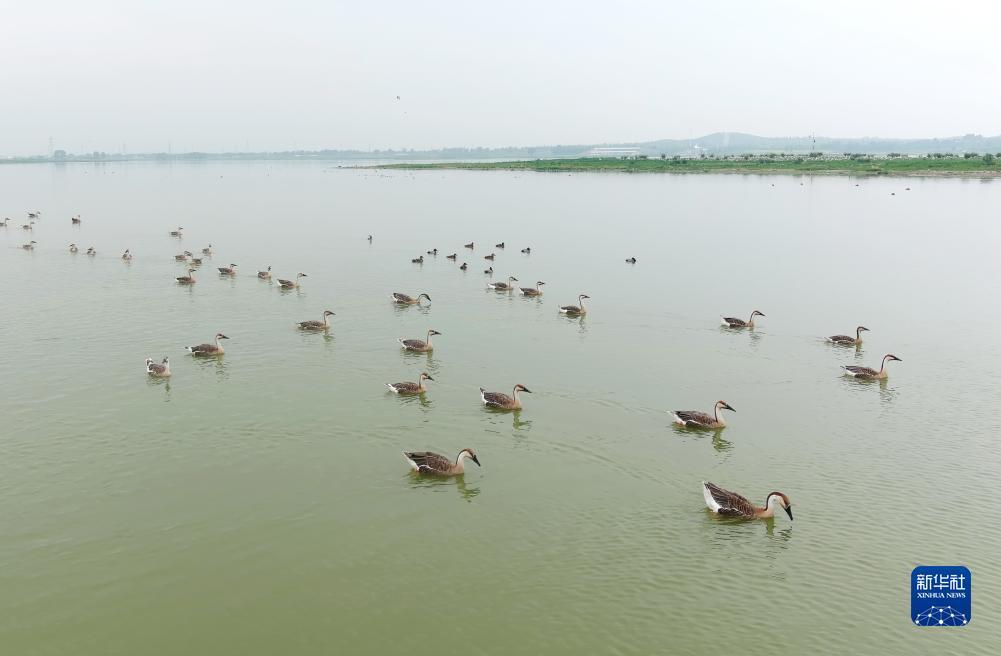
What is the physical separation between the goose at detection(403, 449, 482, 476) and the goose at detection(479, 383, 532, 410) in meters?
3.64

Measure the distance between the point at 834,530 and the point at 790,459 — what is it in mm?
3257

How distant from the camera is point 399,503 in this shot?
15117mm

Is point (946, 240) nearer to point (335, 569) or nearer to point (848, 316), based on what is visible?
point (848, 316)

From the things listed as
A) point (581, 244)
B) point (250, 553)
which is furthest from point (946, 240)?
point (250, 553)

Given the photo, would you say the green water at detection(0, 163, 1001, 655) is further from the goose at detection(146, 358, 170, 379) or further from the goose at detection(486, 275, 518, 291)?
the goose at detection(486, 275, 518, 291)

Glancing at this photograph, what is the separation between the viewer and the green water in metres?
11.5

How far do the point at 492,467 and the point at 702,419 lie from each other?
18.7ft

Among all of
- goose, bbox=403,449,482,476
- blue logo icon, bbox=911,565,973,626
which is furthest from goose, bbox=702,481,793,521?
goose, bbox=403,449,482,476

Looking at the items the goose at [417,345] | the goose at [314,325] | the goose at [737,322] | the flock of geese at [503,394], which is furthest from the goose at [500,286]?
the goose at [737,322]

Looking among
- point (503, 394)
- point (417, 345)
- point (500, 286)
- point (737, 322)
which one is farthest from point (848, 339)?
point (500, 286)

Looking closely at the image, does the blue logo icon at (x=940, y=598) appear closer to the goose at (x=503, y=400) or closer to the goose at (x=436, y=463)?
the goose at (x=436, y=463)

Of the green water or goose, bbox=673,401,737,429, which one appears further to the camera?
goose, bbox=673,401,737,429

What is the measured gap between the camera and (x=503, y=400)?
19953mm

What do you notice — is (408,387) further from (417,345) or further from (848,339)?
(848,339)
